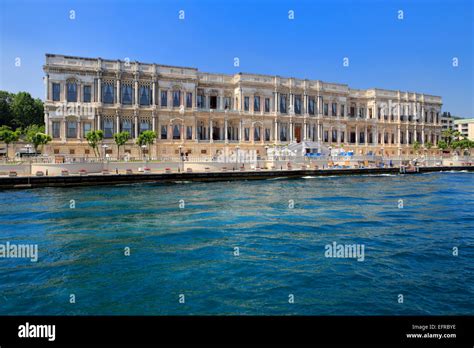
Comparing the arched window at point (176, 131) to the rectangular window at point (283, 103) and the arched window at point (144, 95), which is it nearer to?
the arched window at point (144, 95)

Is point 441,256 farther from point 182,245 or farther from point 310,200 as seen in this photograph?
point 310,200

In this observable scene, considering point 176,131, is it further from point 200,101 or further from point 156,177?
point 156,177

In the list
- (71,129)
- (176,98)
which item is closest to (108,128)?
(71,129)

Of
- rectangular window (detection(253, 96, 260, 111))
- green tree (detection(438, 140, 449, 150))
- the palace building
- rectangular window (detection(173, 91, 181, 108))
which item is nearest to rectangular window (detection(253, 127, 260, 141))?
the palace building

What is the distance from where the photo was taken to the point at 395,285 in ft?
37.2

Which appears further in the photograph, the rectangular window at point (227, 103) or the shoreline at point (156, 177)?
the rectangular window at point (227, 103)

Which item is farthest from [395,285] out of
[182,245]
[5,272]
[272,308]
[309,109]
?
[309,109]

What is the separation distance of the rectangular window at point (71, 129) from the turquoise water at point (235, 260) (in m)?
33.4

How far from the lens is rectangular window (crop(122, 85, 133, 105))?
204ft

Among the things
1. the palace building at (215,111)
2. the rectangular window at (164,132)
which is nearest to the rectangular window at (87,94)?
the palace building at (215,111)

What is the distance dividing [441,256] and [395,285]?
4.42 m

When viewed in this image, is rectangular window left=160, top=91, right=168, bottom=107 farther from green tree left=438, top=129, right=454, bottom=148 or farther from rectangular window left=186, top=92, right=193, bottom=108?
green tree left=438, top=129, right=454, bottom=148

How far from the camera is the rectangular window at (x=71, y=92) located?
57.9 meters

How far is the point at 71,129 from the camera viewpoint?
191 ft
